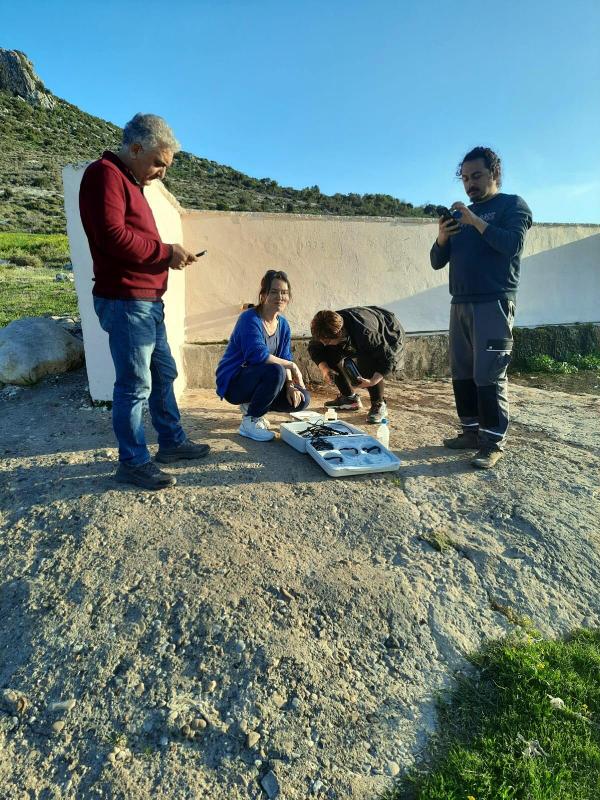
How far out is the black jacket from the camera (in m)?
4.25

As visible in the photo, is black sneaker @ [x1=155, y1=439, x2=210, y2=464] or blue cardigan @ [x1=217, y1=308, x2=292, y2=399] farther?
blue cardigan @ [x1=217, y1=308, x2=292, y2=399]

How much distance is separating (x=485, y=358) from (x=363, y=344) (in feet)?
3.63

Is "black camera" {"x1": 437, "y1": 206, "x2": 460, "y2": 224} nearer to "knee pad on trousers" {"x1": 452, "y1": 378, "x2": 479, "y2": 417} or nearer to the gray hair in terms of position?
"knee pad on trousers" {"x1": 452, "y1": 378, "x2": 479, "y2": 417}

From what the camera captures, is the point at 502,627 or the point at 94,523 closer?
the point at 502,627

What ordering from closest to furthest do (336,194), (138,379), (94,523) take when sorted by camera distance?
(94,523) → (138,379) → (336,194)

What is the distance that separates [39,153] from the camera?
3644 centimetres

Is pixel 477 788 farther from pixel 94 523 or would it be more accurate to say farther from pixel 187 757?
pixel 94 523

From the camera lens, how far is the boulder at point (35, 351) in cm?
443

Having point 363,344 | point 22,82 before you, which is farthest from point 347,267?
point 22,82

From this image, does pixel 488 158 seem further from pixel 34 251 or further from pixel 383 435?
pixel 34 251

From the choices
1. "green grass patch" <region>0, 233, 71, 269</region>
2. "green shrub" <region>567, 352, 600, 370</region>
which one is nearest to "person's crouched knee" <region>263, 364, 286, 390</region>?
"green shrub" <region>567, 352, 600, 370</region>

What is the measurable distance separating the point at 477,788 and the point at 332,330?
3.12m

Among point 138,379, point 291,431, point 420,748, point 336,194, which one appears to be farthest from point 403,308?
point 336,194

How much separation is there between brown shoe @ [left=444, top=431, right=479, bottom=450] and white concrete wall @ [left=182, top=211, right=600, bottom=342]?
2.75 meters
